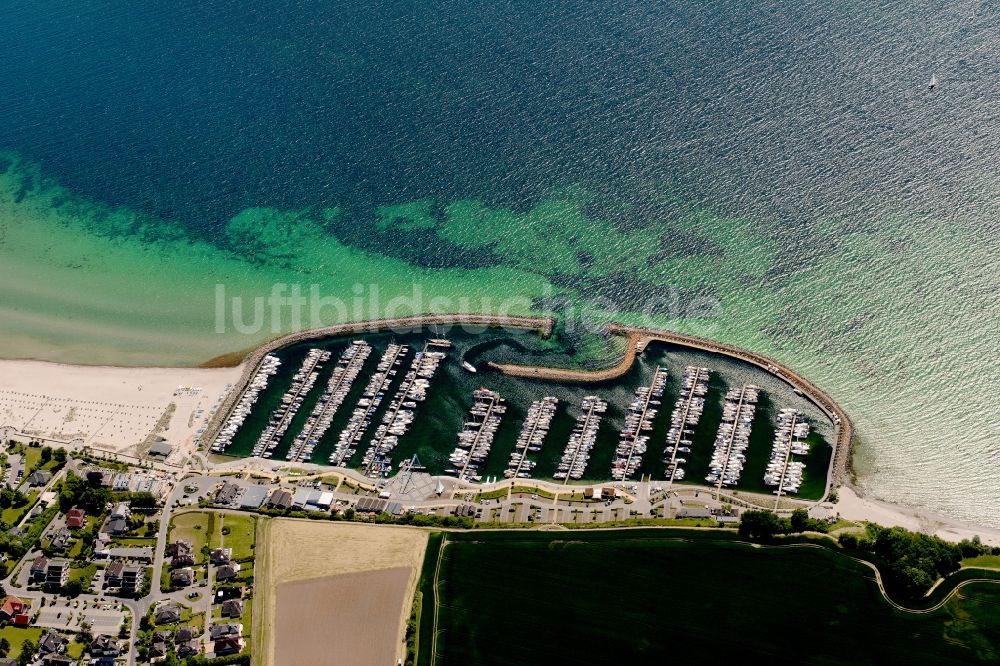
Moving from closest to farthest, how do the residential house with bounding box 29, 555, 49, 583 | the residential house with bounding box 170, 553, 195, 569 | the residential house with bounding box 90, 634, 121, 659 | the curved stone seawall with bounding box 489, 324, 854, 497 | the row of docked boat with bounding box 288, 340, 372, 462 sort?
the residential house with bounding box 90, 634, 121, 659
the residential house with bounding box 29, 555, 49, 583
the residential house with bounding box 170, 553, 195, 569
the curved stone seawall with bounding box 489, 324, 854, 497
the row of docked boat with bounding box 288, 340, 372, 462

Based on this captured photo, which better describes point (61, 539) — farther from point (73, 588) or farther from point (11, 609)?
point (11, 609)

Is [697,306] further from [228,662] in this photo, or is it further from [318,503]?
[228,662]

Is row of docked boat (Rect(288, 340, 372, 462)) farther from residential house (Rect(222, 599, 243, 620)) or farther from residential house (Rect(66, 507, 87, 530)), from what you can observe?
residential house (Rect(66, 507, 87, 530))

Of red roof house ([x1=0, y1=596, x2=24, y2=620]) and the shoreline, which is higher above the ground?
the shoreline

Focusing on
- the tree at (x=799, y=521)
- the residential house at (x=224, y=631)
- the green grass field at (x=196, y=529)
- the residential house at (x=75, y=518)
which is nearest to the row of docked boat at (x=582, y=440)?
the tree at (x=799, y=521)

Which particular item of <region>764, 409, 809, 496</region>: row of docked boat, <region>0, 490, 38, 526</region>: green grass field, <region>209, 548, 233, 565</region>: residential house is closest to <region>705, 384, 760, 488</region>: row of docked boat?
<region>764, 409, 809, 496</region>: row of docked boat

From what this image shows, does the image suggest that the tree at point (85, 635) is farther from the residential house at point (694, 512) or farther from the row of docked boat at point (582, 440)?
the residential house at point (694, 512)

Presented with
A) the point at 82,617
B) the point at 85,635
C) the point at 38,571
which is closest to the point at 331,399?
the point at 82,617

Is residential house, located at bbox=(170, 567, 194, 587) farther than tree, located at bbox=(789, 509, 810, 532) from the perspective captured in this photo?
Yes
